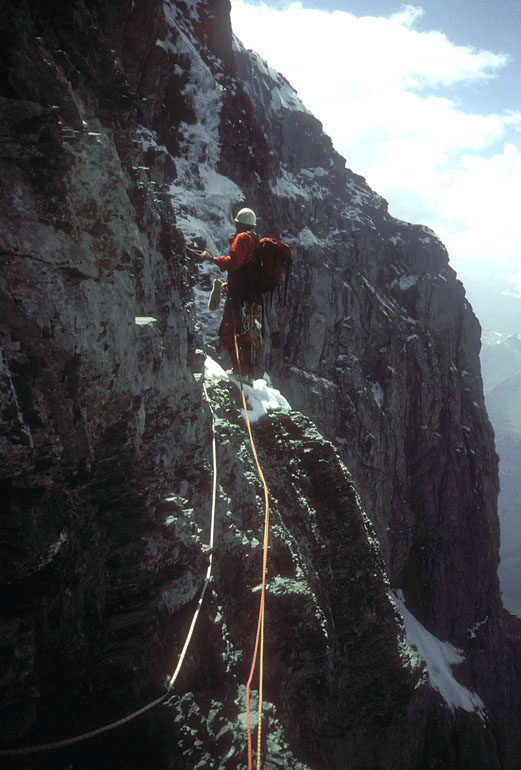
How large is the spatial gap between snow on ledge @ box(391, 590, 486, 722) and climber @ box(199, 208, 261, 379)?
28.0 metres

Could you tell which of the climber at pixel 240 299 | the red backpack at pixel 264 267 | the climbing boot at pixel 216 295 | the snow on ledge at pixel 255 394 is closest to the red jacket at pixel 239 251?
the climber at pixel 240 299

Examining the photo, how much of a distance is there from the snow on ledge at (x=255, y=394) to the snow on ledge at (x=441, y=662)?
26384mm

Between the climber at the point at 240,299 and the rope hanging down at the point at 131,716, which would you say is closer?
the rope hanging down at the point at 131,716

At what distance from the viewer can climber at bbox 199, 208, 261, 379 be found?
8305 mm

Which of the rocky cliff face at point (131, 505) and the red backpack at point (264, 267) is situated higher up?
the red backpack at point (264, 267)

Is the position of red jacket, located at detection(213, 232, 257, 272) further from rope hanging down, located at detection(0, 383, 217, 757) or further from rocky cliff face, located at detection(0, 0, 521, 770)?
rope hanging down, located at detection(0, 383, 217, 757)

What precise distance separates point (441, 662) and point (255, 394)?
4132 cm

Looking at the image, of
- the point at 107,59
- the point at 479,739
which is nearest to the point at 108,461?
the point at 107,59

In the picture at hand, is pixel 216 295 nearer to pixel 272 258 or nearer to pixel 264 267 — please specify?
pixel 264 267

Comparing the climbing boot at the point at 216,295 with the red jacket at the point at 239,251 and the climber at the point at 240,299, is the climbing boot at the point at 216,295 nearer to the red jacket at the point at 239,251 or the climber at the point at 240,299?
the climber at the point at 240,299

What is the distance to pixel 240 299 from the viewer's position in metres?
9.30

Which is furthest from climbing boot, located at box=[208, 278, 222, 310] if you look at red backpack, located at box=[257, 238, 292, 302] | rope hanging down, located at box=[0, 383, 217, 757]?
rope hanging down, located at box=[0, 383, 217, 757]

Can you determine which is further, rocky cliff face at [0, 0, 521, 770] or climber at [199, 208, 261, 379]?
climber at [199, 208, 261, 379]

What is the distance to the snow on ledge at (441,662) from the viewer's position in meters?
34.2
